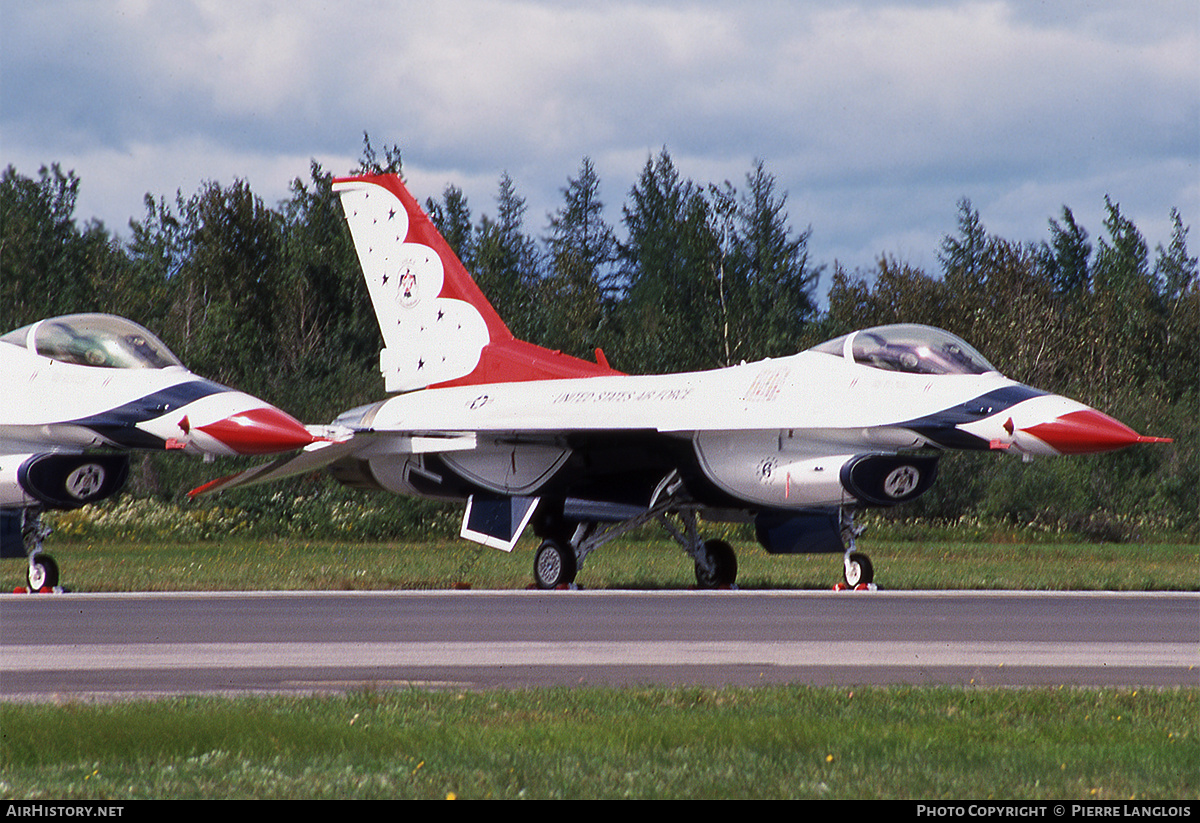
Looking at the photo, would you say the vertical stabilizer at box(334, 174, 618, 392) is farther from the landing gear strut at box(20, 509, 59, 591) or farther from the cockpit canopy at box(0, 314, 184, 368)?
the landing gear strut at box(20, 509, 59, 591)

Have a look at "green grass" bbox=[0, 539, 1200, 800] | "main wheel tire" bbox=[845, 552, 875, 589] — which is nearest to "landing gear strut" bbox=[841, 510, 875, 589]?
"main wheel tire" bbox=[845, 552, 875, 589]

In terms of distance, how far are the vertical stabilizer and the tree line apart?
1144 cm

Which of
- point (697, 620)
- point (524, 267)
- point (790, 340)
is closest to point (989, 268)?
point (790, 340)

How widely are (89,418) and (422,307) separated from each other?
7.09 metres

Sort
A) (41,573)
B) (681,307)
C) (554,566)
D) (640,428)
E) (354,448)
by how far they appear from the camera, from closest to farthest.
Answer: (41,573)
(640,428)
(554,566)
(354,448)
(681,307)

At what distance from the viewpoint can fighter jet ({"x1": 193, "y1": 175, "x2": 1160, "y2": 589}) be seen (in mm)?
15727

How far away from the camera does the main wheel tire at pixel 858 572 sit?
53.3 ft

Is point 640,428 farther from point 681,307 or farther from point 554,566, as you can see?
point 681,307

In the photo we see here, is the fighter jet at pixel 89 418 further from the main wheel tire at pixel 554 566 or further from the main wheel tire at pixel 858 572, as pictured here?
the main wheel tire at pixel 858 572

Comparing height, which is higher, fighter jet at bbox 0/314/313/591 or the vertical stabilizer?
the vertical stabilizer

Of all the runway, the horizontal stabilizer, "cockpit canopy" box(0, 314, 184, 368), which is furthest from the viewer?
the horizontal stabilizer

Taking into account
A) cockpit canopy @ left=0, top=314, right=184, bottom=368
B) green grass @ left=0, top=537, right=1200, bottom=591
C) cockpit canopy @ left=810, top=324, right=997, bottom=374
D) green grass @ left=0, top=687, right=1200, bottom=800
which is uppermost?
cockpit canopy @ left=0, top=314, right=184, bottom=368

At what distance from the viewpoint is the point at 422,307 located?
21844 mm

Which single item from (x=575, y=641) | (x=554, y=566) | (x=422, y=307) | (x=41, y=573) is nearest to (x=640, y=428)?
(x=554, y=566)
